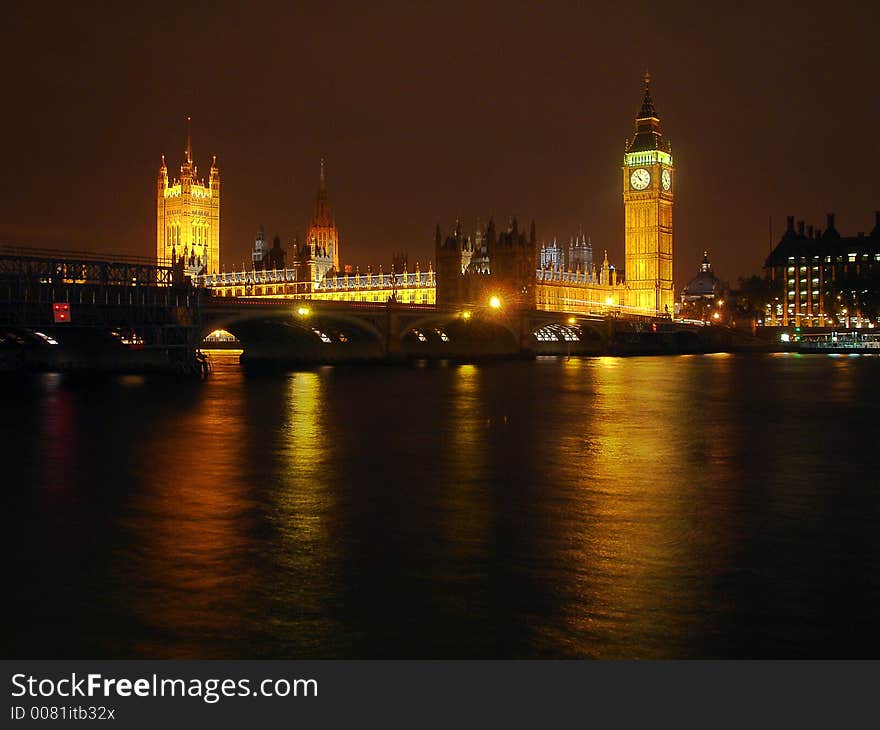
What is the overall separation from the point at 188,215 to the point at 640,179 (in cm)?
7831

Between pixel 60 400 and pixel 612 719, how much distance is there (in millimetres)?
31811

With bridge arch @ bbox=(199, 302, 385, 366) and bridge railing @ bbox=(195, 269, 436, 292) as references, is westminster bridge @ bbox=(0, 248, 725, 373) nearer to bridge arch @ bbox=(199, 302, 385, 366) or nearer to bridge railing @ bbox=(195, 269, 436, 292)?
bridge arch @ bbox=(199, 302, 385, 366)

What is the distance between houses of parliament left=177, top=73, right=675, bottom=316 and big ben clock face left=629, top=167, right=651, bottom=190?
0.49ft

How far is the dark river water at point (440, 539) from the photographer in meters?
8.45

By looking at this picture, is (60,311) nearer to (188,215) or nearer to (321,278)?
(321,278)

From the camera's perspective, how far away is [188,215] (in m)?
185

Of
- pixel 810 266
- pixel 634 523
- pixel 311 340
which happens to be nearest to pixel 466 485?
pixel 634 523

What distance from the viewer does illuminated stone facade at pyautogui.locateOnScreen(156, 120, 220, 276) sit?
184875 millimetres

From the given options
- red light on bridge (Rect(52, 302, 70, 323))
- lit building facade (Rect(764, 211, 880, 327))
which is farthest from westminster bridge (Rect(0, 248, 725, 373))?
lit building facade (Rect(764, 211, 880, 327))

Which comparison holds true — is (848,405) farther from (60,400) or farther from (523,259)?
(523,259)

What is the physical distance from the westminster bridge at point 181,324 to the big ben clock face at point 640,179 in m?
61.0

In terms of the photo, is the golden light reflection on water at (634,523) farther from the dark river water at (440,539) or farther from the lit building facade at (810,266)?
the lit building facade at (810,266)

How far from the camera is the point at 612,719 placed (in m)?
7.07

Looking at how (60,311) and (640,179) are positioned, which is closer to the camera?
(60,311)
